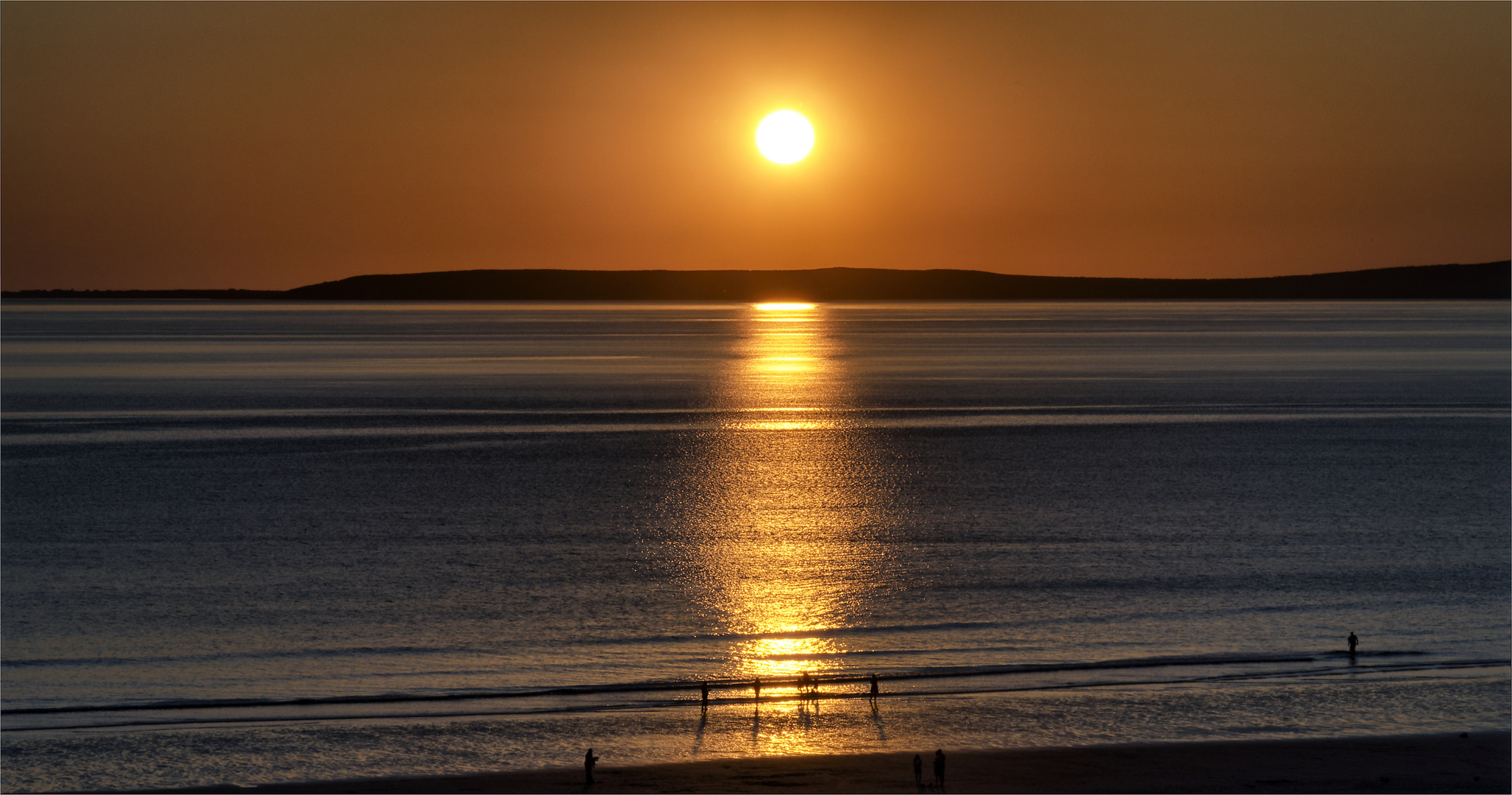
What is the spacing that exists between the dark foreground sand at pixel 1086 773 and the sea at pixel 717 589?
805 millimetres

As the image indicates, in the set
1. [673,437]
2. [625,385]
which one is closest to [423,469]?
[673,437]

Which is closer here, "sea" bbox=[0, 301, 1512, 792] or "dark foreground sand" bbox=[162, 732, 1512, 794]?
"dark foreground sand" bbox=[162, 732, 1512, 794]

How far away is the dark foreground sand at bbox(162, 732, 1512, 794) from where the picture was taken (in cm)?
2300

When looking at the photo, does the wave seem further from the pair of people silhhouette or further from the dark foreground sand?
the pair of people silhhouette

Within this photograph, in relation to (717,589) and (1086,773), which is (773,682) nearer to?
→ (1086,773)

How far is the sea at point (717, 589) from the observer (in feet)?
87.8

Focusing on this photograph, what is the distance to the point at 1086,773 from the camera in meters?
23.9

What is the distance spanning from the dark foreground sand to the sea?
2.64 ft

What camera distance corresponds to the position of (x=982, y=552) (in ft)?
150

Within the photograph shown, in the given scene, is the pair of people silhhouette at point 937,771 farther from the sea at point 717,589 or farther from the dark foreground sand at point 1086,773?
the sea at point 717,589

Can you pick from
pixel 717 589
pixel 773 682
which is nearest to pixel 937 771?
pixel 773 682

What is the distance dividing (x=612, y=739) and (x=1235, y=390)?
10595 cm

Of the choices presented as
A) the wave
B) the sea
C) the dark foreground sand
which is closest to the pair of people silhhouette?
the dark foreground sand

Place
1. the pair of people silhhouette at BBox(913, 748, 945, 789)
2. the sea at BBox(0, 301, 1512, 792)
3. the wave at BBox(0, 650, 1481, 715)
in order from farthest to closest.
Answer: the wave at BBox(0, 650, 1481, 715) → the sea at BBox(0, 301, 1512, 792) → the pair of people silhhouette at BBox(913, 748, 945, 789)
